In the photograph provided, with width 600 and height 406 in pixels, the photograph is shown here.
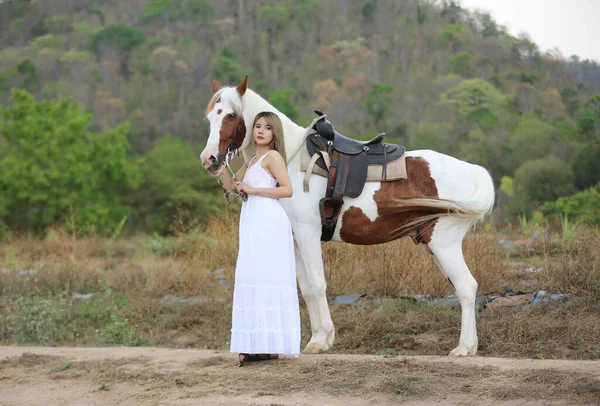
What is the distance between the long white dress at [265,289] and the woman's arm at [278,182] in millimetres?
70

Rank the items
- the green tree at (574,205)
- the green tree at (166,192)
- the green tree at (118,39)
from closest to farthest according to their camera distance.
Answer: the green tree at (574,205) → the green tree at (166,192) → the green tree at (118,39)

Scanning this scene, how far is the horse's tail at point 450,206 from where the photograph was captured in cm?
609

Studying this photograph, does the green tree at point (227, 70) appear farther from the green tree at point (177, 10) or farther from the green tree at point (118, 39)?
the green tree at point (177, 10)

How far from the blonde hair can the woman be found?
12 cm

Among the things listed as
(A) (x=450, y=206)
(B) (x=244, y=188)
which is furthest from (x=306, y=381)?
(A) (x=450, y=206)

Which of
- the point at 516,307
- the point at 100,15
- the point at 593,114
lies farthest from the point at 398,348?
the point at 100,15

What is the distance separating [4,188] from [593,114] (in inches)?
862

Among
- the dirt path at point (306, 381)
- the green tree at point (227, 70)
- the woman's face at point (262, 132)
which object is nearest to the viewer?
the dirt path at point (306, 381)

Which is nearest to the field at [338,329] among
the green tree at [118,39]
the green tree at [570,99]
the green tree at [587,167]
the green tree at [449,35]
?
the green tree at [587,167]

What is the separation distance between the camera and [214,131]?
582 centimetres

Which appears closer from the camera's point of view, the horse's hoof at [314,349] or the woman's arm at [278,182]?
the woman's arm at [278,182]

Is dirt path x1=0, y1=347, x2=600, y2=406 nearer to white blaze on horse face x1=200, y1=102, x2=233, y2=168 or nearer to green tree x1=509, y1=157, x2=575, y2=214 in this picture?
white blaze on horse face x1=200, y1=102, x2=233, y2=168

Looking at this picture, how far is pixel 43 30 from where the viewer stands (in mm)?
79875

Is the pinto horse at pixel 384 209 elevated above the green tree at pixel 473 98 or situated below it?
below
